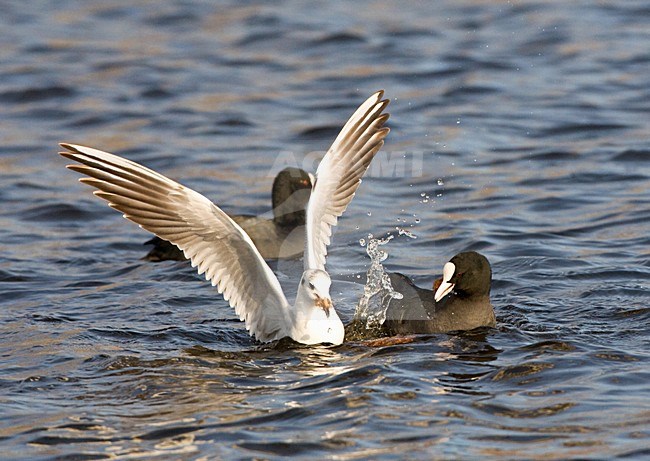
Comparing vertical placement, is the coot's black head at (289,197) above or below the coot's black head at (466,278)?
above

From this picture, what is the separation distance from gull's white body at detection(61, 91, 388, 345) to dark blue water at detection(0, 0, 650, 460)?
0.76 feet

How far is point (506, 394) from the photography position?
Answer: 7004 mm

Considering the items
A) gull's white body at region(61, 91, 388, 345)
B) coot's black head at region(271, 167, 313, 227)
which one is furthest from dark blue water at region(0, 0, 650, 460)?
coot's black head at region(271, 167, 313, 227)

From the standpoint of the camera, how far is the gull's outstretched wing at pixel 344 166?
8.65 metres

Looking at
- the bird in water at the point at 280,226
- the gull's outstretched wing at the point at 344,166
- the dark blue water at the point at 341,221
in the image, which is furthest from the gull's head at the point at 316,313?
the bird in water at the point at 280,226

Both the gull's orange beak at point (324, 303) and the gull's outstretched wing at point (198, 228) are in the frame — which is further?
the gull's orange beak at point (324, 303)

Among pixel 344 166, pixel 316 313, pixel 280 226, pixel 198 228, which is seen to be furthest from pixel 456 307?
pixel 280 226

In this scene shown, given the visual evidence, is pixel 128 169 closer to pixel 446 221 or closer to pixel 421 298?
pixel 421 298

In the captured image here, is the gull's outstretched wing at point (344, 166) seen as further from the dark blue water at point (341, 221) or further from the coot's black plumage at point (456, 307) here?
the dark blue water at point (341, 221)

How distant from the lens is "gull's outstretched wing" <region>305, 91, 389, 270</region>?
28.4 ft

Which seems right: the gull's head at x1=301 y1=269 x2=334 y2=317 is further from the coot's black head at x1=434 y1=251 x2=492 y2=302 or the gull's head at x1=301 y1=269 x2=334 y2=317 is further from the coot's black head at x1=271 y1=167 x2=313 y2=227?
the coot's black head at x1=271 y1=167 x2=313 y2=227

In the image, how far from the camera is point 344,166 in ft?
28.7

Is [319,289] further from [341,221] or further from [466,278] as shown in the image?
[341,221]

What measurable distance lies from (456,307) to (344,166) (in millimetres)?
1312
